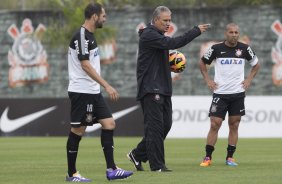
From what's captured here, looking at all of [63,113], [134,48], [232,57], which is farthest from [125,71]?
[232,57]

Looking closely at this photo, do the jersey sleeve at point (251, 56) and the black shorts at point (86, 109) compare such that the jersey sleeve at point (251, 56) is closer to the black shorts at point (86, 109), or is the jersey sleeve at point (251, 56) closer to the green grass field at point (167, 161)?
the green grass field at point (167, 161)

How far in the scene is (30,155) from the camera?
741 inches

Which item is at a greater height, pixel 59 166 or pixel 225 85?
pixel 225 85

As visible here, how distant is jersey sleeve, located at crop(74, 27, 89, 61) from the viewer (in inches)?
487

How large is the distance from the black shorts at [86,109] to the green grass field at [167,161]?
2.57ft

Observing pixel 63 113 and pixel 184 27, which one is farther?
pixel 184 27

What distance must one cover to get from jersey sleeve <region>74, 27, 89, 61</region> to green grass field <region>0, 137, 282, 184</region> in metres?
1.59

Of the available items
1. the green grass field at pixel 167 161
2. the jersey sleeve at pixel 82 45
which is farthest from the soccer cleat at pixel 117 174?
the jersey sleeve at pixel 82 45

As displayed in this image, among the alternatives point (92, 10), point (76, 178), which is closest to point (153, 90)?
point (92, 10)

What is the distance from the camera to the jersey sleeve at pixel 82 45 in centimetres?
1236

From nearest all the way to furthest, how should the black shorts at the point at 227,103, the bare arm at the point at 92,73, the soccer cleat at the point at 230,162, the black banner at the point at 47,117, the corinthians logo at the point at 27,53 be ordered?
the bare arm at the point at 92,73, the soccer cleat at the point at 230,162, the black shorts at the point at 227,103, the black banner at the point at 47,117, the corinthians logo at the point at 27,53

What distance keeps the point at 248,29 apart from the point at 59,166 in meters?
25.8

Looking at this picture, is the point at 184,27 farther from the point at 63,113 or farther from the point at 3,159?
the point at 3,159

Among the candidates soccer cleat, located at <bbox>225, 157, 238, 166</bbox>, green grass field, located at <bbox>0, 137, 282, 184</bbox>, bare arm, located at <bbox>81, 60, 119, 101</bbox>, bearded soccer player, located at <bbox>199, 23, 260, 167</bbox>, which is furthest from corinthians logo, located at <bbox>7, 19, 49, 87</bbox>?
bare arm, located at <bbox>81, 60, 119, 101</bbox>
